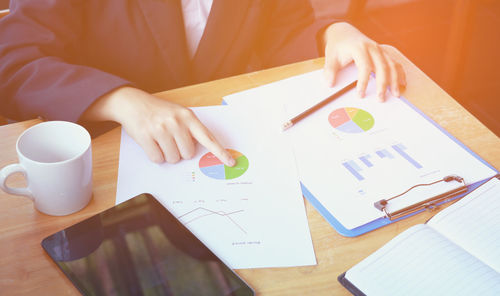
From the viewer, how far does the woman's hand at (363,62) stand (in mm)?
963

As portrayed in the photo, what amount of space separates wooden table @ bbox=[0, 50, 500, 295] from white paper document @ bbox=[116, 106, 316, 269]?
2 centimetres

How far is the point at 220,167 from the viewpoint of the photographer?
0.78 m

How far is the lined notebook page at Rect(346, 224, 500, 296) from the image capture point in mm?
584

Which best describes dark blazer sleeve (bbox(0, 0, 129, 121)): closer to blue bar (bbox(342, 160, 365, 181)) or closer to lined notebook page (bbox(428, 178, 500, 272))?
blue bar (bbox(342, 160, 365, 181))

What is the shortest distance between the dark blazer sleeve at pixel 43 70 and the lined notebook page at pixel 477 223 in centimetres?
62

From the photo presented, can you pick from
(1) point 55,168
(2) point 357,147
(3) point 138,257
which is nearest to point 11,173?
(1) point 55,168

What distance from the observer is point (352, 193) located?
74cm

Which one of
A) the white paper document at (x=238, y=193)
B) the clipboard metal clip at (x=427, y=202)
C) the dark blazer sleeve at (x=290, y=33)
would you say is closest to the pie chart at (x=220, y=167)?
the white paper document at (x=238, y=193)

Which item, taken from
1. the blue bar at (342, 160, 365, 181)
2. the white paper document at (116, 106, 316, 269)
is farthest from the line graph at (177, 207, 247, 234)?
the blue bar at (342, 160, 365, 181)

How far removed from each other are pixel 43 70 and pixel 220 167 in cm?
40

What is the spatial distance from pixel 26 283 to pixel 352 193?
49 centimetres

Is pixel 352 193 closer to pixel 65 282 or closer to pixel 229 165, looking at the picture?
pixel 229 165

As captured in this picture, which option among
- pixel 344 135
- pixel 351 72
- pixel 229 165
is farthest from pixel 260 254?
pixel 351 72

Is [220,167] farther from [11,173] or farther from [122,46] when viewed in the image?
[122,46]
